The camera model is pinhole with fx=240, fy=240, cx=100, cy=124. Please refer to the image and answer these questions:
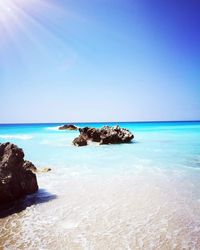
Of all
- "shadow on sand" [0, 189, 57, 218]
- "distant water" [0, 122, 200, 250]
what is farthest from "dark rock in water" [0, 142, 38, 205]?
"distant water" [0, 122, 200, 250]

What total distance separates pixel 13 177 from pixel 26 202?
76cm

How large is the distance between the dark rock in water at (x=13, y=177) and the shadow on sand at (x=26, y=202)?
169mm

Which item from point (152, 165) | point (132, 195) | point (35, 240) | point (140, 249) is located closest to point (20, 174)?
point (35, 240)

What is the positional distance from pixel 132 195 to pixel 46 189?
2.76 m

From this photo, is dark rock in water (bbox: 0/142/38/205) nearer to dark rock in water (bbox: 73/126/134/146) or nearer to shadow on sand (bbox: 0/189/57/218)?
shadow on sand (bbox: 0/189/57/218)

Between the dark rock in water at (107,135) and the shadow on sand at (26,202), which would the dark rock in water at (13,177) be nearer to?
the shadow on sand at (26,202)

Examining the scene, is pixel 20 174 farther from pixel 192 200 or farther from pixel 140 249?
pixel 192 200

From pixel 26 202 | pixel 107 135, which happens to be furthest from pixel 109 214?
pixel 107 135

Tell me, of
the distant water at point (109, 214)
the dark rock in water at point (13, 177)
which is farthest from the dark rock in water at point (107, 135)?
Result: the dark rock in water at point (13, 177)

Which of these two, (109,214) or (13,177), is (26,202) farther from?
(109,214)

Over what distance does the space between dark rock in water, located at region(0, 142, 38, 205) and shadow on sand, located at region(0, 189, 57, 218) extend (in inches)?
6.7

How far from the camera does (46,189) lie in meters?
7.72

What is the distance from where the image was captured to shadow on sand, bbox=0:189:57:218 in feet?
19.1

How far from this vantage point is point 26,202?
21.2 ft
